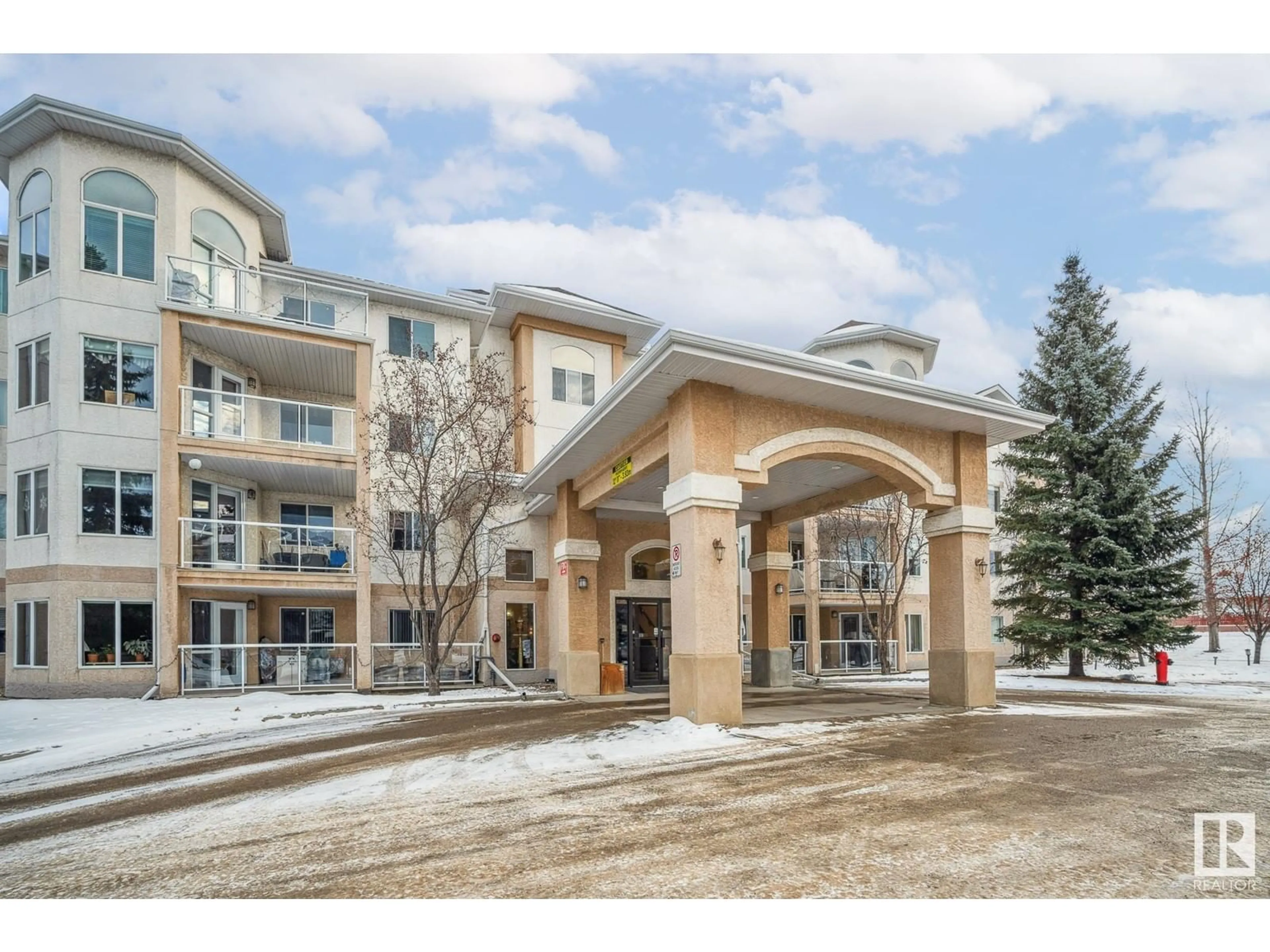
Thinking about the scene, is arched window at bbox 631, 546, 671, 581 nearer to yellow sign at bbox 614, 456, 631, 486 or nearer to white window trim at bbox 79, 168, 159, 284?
yellow sign at bbox 614, 456, 631, 486

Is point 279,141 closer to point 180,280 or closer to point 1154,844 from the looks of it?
point 180,280

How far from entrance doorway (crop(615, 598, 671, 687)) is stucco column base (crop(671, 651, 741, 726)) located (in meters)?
9.24

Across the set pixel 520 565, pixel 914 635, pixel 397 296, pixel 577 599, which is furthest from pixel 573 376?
pixel 914 635

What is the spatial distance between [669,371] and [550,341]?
15.4 meters

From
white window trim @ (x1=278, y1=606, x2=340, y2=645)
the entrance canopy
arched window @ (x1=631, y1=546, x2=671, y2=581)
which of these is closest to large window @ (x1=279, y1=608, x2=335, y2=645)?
white window trim @ (x1=278, y1=606, x2=340, y2=645)

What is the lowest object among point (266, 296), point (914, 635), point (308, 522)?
point (914, 635)

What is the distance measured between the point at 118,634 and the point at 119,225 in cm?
929

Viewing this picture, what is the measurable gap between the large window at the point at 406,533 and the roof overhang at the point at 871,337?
15.8m

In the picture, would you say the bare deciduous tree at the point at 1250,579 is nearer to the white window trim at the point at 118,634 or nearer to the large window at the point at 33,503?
the white window trim at the point at 118,634

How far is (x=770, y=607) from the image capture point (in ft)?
67.3

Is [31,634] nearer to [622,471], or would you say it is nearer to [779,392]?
[622,471]

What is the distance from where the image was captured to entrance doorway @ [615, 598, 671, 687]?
70.1ft

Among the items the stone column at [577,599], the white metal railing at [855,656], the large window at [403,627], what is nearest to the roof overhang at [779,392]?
the stone column at [577,599]

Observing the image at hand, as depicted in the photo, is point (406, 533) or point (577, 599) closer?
point (577, 599)
